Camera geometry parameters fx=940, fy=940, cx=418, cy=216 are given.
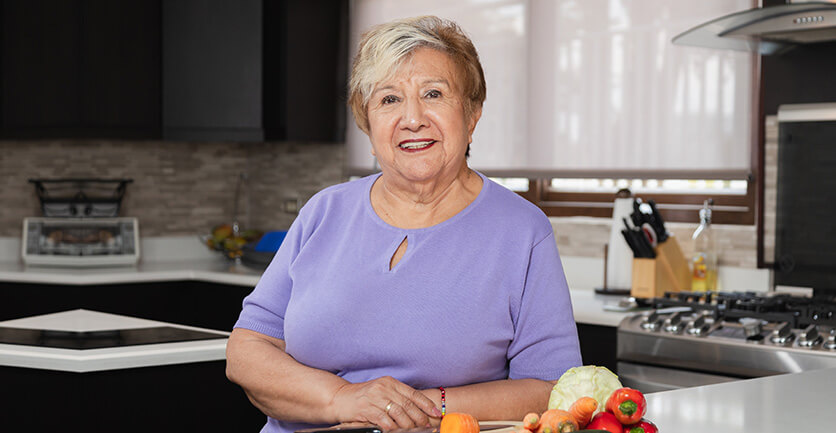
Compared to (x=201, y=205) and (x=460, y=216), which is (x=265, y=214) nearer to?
(x=201, y=205)

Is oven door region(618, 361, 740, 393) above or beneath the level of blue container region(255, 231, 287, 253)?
beneath

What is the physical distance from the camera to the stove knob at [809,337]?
2.35m

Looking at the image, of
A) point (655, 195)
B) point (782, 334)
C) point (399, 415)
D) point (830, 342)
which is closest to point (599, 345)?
point (782, 334)

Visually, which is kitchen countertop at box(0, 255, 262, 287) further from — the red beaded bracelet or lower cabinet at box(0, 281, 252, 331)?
the red beaded bracelet

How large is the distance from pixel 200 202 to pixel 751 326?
3.17 metres

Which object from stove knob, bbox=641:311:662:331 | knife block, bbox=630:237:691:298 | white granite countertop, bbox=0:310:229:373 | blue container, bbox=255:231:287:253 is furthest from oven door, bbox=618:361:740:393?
blue container, bbox=255:231:287:253

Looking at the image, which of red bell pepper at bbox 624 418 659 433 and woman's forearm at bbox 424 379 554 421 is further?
woman's forearm at bbox 424 379 554 421

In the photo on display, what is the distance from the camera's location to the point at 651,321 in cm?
264

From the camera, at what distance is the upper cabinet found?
4172 millimetres

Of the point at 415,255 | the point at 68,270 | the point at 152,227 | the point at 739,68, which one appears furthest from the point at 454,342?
the point at 152,227

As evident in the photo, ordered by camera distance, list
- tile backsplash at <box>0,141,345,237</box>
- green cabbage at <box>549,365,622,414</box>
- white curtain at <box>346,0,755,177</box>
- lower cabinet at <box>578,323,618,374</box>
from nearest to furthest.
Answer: green cabbage at <box>549,365,622,414</box> < lower cabinet at <box>578,323,618,374</box> < white curtain at <box>346,0,755,177</box> < tile backsplash at <box>0,141,345,237</box>

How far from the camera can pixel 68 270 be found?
408cm

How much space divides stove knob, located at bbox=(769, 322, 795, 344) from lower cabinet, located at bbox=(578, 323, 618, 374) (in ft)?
1.50

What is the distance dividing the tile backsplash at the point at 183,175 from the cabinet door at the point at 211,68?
0.47 meters
